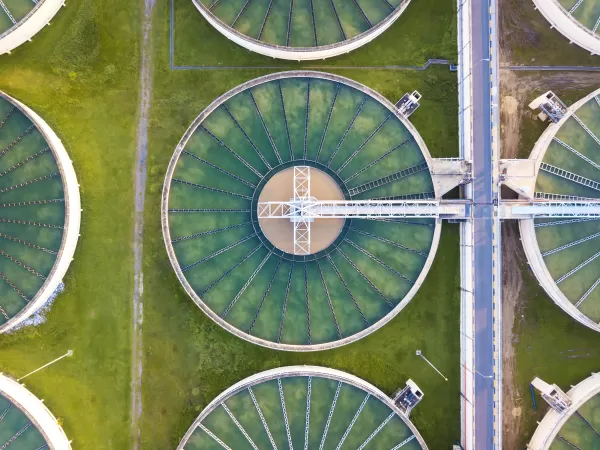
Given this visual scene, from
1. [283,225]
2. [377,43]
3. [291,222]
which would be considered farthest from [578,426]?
[377,43]

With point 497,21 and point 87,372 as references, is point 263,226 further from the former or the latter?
point 497,21

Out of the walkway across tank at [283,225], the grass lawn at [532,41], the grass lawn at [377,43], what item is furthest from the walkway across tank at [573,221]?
the grass lawn at [377,43]

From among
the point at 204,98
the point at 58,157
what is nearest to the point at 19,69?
the point at 58,157

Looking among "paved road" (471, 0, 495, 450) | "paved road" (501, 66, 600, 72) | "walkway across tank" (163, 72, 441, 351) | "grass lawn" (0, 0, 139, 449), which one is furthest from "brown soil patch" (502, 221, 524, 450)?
"grass lawn" (0, 0, 139, 449)

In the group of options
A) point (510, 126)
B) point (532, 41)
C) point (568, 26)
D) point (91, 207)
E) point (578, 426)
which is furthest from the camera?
point (532, 41)

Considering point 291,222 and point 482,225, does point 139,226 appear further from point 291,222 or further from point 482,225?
point 482,225

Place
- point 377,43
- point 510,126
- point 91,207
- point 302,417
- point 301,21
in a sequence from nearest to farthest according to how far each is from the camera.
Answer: point 302,417 < point 301,21 < point 91,207 < point 510,126 < point 377,43
